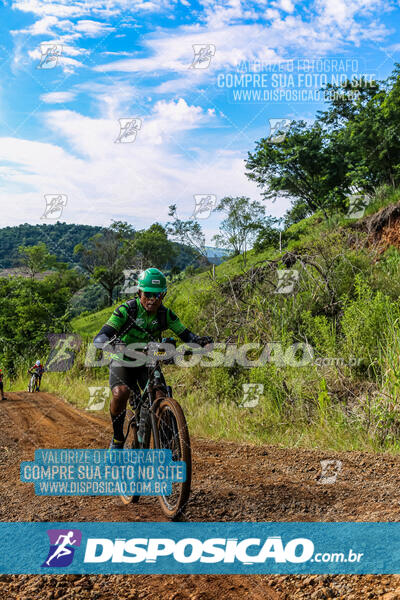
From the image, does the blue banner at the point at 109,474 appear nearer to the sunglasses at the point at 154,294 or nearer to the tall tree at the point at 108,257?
the sunglasses at the point at 154,294

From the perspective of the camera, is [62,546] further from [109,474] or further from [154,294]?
[154,294]

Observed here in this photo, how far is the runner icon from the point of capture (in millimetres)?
3635

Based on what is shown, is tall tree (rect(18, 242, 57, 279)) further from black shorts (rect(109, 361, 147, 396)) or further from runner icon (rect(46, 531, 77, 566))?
runner icon (rect(46, 531, 77, 566))

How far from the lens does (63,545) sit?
378 centimetres

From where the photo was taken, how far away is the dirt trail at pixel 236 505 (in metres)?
3.07

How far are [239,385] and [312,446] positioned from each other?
10.6 feet

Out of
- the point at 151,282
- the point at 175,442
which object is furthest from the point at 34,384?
the point at 175,442

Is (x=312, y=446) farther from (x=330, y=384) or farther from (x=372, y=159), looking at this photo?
(x=372, y=159)

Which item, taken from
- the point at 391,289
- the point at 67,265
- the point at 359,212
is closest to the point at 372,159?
the point at 359,212

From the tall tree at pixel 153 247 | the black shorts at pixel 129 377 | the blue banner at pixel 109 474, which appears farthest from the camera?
the tall tree at pixel 153 247

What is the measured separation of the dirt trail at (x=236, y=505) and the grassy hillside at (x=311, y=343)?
36.0 inches

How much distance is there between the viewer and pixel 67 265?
75750 mm

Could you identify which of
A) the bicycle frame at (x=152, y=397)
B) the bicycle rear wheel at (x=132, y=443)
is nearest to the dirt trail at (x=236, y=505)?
the bicycle rear wheel at (x=132, y=443)

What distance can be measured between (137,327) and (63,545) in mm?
2142
